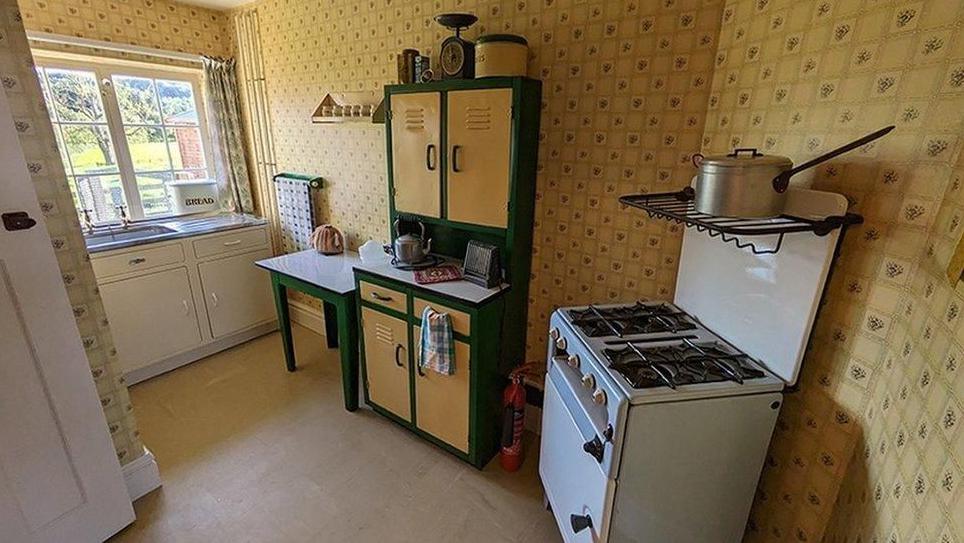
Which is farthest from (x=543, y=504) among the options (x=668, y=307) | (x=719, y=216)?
(x=719, y=216)

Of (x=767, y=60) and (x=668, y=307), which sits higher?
(x=767, y=60)

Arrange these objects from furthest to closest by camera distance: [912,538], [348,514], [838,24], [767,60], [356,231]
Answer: [356,231], [348,514], [767,60], [838,24], [912,538]

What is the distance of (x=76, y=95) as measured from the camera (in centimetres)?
266

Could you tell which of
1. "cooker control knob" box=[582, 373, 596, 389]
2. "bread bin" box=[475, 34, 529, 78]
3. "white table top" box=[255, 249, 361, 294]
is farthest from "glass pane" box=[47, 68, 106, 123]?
"cooker control knob" box=[582, 373, 596, 389]

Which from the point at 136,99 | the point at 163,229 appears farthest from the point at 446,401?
the point at 136,99

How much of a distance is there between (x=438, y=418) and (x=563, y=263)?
3.25 ft

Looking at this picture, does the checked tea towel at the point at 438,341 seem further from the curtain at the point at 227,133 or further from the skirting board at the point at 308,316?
the curtain at the point at 227,133

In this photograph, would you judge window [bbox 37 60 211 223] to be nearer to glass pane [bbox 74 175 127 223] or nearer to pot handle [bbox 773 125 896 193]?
glass pane [bbox 74 175 127 223]

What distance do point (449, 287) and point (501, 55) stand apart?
3.34 feet

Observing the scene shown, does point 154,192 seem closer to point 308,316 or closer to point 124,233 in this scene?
point 124,233

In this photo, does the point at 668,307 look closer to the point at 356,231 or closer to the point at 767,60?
the point at 767,60

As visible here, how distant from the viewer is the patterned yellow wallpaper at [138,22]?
241 centimetres

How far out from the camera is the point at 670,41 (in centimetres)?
152

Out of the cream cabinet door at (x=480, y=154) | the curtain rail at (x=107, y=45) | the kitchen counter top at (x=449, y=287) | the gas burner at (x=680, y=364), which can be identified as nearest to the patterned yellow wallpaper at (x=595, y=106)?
the cream cabinet door at (x=480, y=154)
